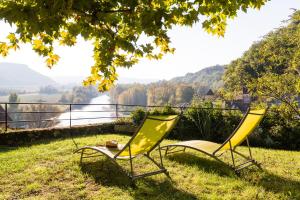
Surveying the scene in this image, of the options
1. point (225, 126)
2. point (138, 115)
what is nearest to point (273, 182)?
point (225, 126)

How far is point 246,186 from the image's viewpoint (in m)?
5.42

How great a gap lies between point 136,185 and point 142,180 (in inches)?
12.7

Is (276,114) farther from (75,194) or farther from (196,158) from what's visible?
(75,194)

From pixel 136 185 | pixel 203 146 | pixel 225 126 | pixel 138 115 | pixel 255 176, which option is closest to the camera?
pixel 136 185

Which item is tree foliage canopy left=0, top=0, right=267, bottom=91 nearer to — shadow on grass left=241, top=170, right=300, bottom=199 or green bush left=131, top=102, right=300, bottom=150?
shadow on grass left=241, top=170, right=300, bottom=199

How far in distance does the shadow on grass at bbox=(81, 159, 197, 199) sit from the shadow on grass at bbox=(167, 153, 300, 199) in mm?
1206

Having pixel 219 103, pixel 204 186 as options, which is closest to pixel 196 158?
pixel 204 186

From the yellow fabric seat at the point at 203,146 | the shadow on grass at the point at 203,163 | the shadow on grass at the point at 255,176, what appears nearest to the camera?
the shadow on grass at the point at 255,176

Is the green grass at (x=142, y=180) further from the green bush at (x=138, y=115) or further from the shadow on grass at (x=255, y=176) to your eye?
the green bush at (x=138, y=115)

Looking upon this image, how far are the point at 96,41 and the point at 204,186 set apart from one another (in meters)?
3.43

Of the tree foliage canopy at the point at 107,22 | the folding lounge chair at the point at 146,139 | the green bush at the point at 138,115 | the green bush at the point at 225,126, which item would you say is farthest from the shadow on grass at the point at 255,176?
the green bush at the point at 138,115

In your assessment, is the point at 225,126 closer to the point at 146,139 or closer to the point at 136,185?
the point at 146,139

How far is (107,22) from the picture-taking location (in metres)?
4.61

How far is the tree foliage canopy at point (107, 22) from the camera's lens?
3.86m
